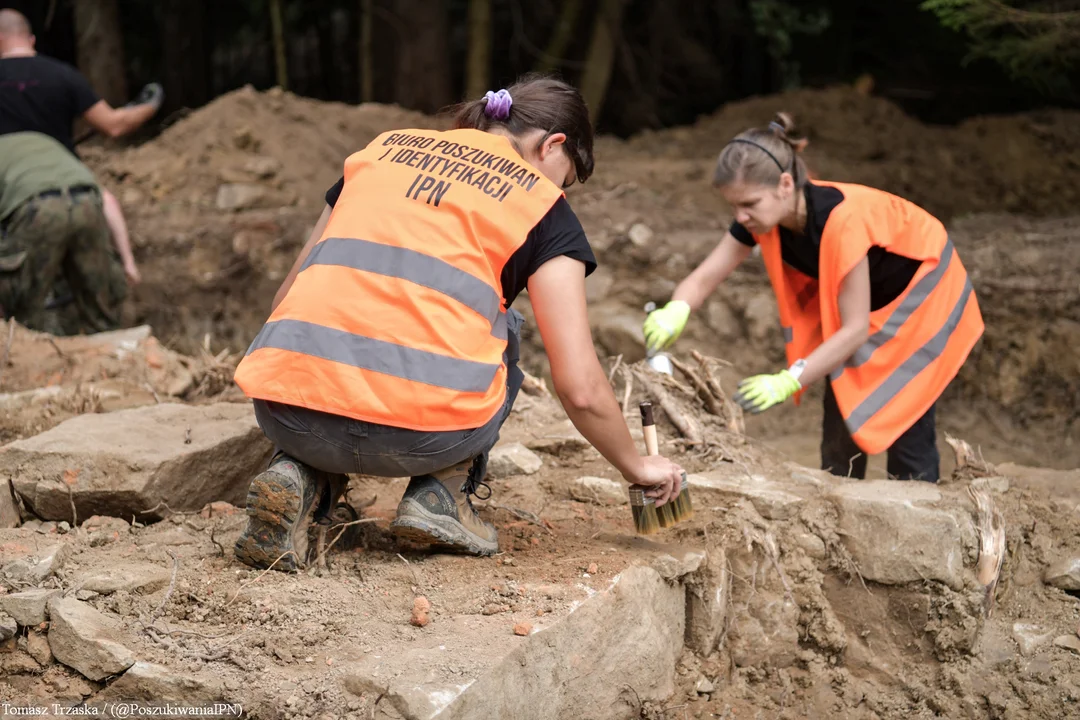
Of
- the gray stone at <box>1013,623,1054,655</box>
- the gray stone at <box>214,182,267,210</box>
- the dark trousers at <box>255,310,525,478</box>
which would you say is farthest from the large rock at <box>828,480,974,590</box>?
the gray stone at <box>214,182,267,210</box>

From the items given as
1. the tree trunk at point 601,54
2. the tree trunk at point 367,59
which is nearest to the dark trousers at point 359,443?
the tree trunk at point 601,54

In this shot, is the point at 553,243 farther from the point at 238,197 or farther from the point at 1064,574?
the point at 238,197

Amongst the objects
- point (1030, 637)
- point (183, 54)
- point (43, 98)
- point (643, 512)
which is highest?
point (43, 98)

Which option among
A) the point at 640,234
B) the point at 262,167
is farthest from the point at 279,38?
the point at 640,234

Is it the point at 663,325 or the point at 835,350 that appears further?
the point at 663,325

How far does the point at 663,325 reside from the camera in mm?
3588

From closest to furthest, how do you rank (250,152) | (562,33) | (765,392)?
(765,392) → (250,152) → (562,33)

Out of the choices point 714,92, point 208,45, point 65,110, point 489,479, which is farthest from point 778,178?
point 208,45

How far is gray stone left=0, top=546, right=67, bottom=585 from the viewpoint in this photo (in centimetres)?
223

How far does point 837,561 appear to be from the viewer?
9.39ft

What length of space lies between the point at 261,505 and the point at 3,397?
193 cm

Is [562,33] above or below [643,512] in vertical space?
above

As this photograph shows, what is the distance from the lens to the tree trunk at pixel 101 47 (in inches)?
358

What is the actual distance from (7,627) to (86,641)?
195 millimetres
